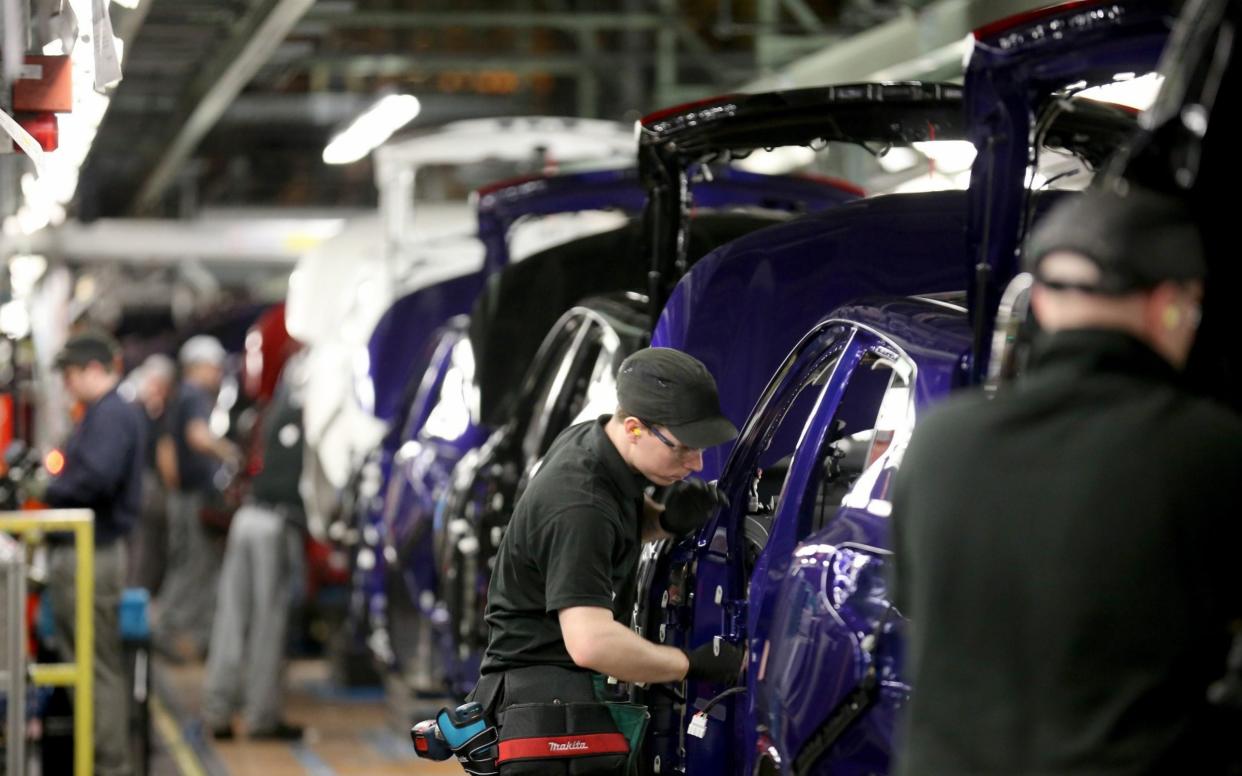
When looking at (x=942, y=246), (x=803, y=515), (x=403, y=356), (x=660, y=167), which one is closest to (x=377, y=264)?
(x=403, y=356)

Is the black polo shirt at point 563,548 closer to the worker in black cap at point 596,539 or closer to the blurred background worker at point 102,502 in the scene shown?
the worker in black cap at point 596,539

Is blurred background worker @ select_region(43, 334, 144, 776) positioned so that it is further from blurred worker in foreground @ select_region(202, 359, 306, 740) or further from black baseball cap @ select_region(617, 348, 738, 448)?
black baseball cap @ select_region(617, 348, 738, 448)

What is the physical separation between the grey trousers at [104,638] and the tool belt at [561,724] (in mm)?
4400

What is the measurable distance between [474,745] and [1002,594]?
104 inches

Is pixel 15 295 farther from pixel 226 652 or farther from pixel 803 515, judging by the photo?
pixel 803 515

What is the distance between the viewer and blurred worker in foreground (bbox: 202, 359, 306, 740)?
11.8 meters

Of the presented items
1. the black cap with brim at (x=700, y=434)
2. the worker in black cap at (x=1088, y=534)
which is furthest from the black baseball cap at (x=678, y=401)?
the worker in black cap at (x=1088, y=534)

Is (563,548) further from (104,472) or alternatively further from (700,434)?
(104,472)

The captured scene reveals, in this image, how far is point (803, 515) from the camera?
5.08 metres

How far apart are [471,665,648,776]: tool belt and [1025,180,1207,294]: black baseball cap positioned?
2.53 m

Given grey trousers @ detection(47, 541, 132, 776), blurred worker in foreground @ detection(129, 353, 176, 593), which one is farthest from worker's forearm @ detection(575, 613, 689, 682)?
blurred worker in foreground @ detection(129, 353, 176, 593)

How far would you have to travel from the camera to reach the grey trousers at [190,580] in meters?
16.1

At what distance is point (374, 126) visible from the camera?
13.1 metres

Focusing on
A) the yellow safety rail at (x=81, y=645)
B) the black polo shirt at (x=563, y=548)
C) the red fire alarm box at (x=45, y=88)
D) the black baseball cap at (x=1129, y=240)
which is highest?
the red fire alarm box at (x=45, y=88)
